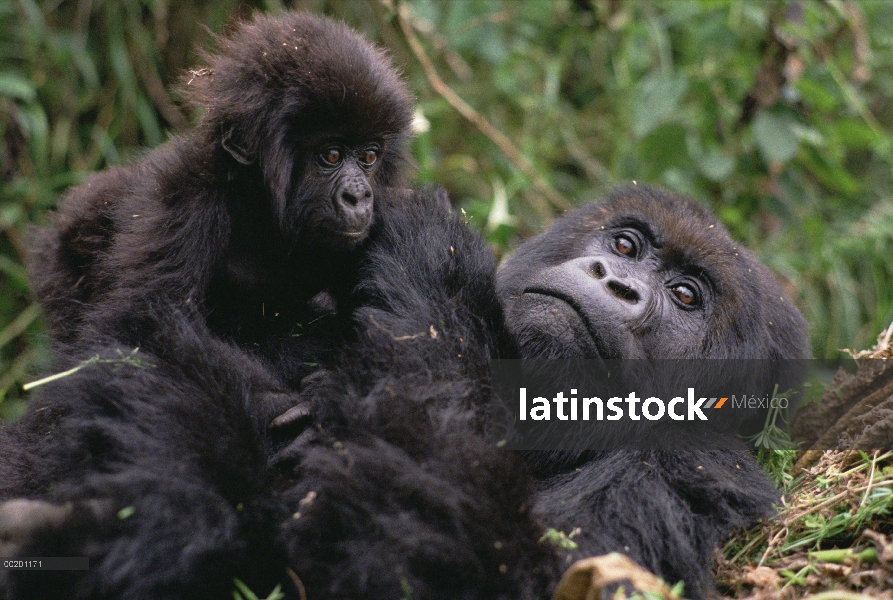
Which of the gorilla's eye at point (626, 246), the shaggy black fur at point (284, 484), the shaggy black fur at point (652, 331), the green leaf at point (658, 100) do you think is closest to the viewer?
the shaggy black fur at point (284, 484)

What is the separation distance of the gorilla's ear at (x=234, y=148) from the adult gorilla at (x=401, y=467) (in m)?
0.46

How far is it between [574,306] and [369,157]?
832 mm

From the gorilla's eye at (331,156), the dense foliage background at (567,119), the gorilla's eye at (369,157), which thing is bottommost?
the dense foliage background at (567,119)

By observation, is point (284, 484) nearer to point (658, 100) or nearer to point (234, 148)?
point (234, 148)

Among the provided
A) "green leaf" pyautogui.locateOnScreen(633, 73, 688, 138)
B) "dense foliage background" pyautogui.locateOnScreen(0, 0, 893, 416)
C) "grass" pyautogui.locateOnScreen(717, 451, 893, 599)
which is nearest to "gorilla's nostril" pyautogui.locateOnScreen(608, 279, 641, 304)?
"grass" pyautogui.locateOnScreen(717, 451, 893, 599)

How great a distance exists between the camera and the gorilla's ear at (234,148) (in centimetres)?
250

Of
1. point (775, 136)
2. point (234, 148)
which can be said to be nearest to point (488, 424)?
point (234, 148)

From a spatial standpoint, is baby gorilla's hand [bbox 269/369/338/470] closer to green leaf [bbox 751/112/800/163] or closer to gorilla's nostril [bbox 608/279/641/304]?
gorilla's nostril [bbox 608/279/641/304]

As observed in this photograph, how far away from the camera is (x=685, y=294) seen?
2605 mm

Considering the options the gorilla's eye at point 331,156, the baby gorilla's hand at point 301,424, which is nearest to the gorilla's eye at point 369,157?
the gorilla's eye at point 331,156

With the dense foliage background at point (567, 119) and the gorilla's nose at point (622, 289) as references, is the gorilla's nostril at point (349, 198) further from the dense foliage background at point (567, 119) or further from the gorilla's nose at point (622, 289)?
the dense foliage background at point (567, 119)

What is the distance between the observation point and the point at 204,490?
187 cm

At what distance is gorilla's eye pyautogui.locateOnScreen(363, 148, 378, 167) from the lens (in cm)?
266

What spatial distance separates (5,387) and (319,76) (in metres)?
2.36
